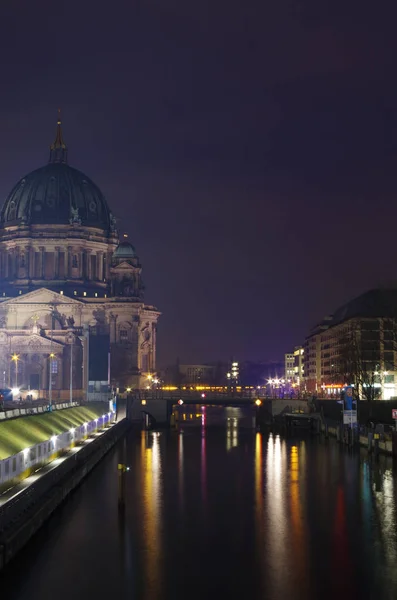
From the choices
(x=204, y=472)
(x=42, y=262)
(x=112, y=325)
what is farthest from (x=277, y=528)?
(x=42, y=262)

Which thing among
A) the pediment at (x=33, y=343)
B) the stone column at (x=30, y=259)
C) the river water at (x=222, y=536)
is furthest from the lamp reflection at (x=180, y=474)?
the stone column at (x=30, y=259)

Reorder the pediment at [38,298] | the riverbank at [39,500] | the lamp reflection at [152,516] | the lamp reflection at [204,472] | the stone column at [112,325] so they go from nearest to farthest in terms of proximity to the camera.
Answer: the riverbank at [39,500] → the lamp reflection at [152,516] → the lamp reflection at [204,472] → the pediment at [38,298] → the stone column at [112,325]

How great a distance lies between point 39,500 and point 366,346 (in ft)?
345

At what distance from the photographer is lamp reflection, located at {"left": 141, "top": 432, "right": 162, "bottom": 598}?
137 feet

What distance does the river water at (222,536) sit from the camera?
4025cm

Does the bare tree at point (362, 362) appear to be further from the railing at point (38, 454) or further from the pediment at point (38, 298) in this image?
the pediment at point (38, 298)

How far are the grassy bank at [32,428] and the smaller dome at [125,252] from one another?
10111 centimetres

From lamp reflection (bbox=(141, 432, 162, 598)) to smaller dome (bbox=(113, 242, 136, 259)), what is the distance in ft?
310

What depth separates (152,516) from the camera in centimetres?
5659

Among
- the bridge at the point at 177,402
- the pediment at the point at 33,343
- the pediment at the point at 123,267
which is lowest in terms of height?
the bridge at the point at 177,402

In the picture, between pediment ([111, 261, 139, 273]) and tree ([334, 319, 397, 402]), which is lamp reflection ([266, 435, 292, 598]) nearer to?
tree ([334, 319, 397, 402])

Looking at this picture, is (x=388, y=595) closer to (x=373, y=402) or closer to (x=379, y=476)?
(x=379, y=476)

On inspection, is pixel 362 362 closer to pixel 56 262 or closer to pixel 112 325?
pixel 112 325

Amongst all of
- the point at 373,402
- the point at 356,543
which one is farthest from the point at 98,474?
the point at 373,402
